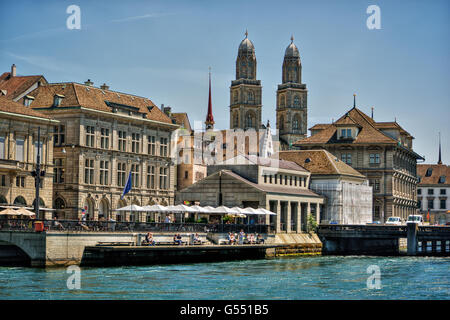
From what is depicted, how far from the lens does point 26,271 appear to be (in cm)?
6044

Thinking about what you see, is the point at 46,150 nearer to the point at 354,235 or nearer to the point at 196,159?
the point at 354,235

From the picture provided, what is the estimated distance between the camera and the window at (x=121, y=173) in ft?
318

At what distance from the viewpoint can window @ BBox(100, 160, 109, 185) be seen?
9444 cm

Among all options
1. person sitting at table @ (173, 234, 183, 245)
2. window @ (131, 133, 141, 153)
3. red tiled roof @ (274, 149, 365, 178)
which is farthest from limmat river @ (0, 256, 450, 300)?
red tiled roof @ (274, 149, 365, 178)

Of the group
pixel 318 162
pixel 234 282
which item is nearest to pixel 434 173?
pixel 318 162

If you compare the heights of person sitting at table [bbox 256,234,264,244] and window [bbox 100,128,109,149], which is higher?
window [bbox 100,128,109,149]

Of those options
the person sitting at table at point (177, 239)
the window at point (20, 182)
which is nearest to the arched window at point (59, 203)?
the window at point (20, 182)

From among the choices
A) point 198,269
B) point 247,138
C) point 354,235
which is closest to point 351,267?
point 198,269

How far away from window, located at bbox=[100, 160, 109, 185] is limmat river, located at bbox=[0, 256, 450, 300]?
993 inches

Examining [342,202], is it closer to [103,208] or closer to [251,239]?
[251,239]

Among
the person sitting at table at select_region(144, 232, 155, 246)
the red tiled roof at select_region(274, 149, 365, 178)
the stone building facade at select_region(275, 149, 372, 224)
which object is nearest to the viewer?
the person sitting at table at select_region(144, 232, 155, 246)

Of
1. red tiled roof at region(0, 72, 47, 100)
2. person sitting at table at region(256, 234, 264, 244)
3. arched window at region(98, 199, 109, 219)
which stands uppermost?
red tiled roof at region(0, 72, 47, 100)

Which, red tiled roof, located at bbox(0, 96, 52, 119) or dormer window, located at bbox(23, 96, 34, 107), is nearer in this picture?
red tiled roof, located at bbox(0, 96, 52, 119)

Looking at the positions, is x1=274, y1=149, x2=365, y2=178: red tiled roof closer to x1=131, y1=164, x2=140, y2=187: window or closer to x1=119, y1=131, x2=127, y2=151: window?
x1=131, y1=164, x2=140, y2=187: window
